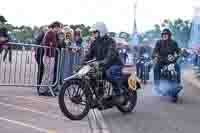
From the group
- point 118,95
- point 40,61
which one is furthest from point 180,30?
point 118,95

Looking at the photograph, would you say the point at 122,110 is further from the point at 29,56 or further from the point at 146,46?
the point at 146,46

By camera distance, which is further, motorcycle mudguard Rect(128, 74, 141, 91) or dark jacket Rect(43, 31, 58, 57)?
dark jacket Rect(43, 31, 58, 57)

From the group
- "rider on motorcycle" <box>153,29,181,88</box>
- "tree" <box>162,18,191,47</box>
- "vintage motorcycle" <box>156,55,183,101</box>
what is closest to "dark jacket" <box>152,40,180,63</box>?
"rider on motorcycle" <box>153,29,181,88</box>

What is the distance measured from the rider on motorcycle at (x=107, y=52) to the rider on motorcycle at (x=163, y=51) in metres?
3.25

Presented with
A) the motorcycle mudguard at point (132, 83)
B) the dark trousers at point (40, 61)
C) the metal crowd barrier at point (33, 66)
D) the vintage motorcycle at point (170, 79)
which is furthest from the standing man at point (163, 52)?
the dark trousers at point (40, 61)

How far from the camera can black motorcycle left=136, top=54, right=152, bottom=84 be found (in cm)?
1831

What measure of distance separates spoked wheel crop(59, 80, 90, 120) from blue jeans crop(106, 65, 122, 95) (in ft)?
2.52

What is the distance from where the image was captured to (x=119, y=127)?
26.9ft

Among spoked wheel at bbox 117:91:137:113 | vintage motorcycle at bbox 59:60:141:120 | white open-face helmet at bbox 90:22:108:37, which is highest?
white open-face helmet at bbox 90:22:108:37

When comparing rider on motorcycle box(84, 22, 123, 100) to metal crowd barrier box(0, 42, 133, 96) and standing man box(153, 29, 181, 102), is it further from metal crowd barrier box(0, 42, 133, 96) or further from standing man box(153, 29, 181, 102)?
standing man box(153, 29, 181, 102)

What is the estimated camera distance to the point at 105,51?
928cm

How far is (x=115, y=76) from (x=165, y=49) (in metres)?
3.66

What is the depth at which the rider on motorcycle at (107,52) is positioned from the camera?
29.9 ft

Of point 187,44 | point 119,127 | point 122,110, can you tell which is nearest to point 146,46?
point 187,44
